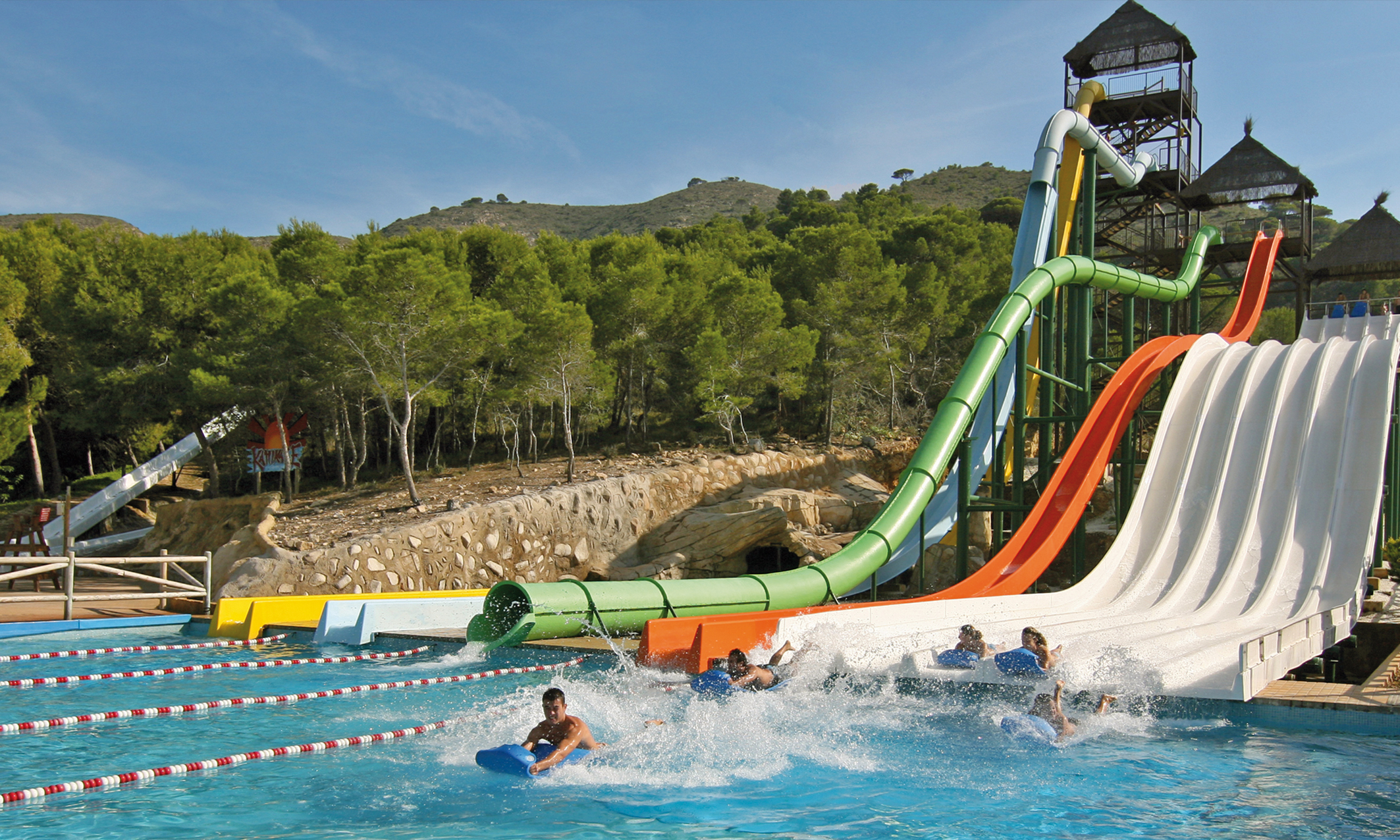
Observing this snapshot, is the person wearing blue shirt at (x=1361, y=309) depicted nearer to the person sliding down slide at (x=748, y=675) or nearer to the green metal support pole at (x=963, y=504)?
the green metal support pole at (x=963, y=504)

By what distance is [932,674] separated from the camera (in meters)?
7.23

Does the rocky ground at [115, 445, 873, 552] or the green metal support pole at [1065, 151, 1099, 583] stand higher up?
the green metal support pole at [1065, 151, 1099, 583]

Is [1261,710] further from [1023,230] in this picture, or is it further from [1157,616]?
[1023,230]

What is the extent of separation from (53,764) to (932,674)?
19.4ft

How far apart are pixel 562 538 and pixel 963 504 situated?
27.0 feet

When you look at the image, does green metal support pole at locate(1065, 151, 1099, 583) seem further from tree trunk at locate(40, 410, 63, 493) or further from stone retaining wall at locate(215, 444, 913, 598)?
tree trunk at locate(40, 410, 63, 493)

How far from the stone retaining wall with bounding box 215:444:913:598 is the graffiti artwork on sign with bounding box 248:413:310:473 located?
8.21 meters

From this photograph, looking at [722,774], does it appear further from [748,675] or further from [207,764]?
[207,764]

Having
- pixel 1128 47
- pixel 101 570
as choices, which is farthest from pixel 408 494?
pixel 1128 47

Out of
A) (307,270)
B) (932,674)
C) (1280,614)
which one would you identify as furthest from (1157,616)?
(307,270)

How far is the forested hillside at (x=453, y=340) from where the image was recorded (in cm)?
1969

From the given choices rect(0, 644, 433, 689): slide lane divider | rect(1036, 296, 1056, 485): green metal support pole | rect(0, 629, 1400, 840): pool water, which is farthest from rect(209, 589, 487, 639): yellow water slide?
rect(1036, 296, 1056, 485): green metal support pole

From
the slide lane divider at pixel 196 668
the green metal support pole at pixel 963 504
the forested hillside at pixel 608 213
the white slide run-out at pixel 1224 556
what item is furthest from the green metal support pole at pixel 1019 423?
the forested hillside at pixel 608 213

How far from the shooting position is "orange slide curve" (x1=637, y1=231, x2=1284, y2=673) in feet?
25.5
